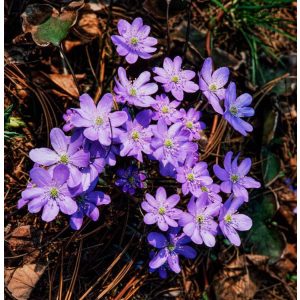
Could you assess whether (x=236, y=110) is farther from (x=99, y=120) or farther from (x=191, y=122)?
(x=99, y=120)

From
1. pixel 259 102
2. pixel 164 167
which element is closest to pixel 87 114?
pixel 164 167

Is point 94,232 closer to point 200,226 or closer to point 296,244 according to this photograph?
point 200,226

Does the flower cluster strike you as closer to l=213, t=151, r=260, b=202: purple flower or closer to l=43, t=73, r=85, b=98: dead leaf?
l=213, t=151, r=260, b=202: purple flower

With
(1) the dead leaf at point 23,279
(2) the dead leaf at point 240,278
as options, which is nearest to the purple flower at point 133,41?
(1) the dead leaf at point 23,279

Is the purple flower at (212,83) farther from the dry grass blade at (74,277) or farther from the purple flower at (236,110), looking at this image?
the dry grass blade at (74,277)

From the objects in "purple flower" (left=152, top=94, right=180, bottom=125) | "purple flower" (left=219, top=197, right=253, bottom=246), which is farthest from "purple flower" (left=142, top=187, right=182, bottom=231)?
"purple flower" (left=152, top=94, right=180, bottom=125)

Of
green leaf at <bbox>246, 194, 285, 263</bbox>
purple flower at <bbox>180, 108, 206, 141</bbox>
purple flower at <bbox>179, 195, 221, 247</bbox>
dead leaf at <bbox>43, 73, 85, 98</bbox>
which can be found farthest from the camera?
green leaf at <bbox>246, 194, 285, 263</bbox>

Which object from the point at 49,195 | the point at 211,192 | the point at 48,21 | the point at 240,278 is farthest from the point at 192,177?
the point at 48,21
